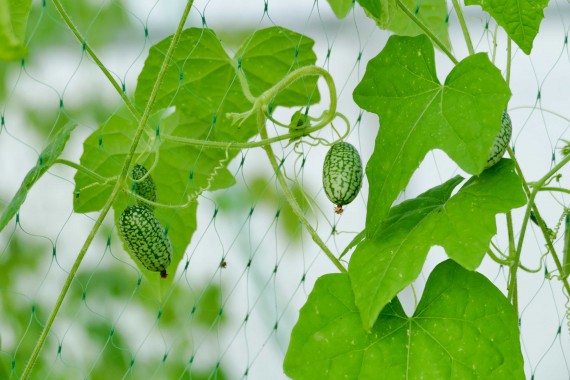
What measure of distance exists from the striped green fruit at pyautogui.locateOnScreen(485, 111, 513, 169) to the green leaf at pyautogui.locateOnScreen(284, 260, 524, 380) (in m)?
0.12

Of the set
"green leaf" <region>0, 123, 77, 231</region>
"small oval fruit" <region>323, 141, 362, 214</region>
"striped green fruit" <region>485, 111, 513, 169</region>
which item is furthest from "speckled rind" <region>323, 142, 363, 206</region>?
"green leaf" <region>0, 123, 77, 231</region>

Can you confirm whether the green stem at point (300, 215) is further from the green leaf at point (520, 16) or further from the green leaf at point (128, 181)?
the green leaf at point (520, 16)

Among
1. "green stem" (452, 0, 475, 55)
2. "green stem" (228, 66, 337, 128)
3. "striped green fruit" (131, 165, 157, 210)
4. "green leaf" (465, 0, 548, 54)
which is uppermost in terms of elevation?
"green stem" (452, 0, 475, 55)

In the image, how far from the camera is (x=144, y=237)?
3.35ft

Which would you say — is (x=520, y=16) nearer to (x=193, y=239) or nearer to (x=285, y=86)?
(x=285, y=86)

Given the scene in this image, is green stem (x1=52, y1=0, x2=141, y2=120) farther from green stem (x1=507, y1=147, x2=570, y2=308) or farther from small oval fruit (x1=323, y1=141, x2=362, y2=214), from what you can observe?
green stem (x1=507, y1=147, x2=570, y2=308)

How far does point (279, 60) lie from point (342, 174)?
253 mm

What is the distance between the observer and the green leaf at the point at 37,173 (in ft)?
3.14

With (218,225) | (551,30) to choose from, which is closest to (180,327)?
(218,225)

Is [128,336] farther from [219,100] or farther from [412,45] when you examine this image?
[412,45]

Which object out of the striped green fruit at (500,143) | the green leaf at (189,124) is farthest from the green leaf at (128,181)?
the striped green fruit at (500,143)

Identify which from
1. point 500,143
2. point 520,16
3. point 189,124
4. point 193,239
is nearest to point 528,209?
point 500,143

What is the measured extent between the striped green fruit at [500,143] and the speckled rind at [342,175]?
0.14 metres

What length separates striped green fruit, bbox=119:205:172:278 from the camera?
1.02 m
